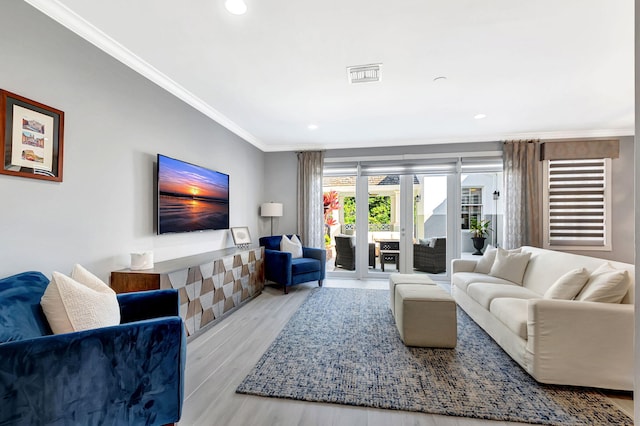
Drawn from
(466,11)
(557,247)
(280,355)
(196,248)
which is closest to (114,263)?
(196,248)

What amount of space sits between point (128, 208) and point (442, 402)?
2.87 m

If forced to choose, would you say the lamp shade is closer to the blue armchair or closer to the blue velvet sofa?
the blue armchair

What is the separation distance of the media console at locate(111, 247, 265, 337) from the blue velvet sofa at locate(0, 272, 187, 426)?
2.39 feet

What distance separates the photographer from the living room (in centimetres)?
166

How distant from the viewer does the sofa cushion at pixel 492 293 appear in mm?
2711

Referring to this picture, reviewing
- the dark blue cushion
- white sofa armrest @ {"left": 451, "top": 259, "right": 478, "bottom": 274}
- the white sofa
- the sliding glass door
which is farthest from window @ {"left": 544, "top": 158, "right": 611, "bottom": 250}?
the dark blue cushion

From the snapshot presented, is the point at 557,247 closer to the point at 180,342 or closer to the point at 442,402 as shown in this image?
the point at 442,402

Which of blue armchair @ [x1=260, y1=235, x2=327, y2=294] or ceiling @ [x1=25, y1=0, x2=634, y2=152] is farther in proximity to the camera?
blue armchair @ [x1=260, y1=235, x2=327, y2=294]

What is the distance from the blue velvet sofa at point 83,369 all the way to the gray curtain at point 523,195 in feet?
16.8

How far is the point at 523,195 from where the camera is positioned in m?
4.63

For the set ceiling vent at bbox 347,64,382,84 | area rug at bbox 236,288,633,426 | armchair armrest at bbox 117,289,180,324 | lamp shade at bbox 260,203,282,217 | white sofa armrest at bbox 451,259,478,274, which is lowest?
area rug at bbox 236,288,633,426

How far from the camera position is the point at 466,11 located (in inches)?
74.5

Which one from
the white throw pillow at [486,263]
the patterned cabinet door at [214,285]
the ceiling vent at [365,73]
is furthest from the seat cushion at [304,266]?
the ceiling vent at [365,73]

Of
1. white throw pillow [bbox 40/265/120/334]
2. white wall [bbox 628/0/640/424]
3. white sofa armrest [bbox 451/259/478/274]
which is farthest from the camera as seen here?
white sofa armrest [bbox 451/259/478/274]
